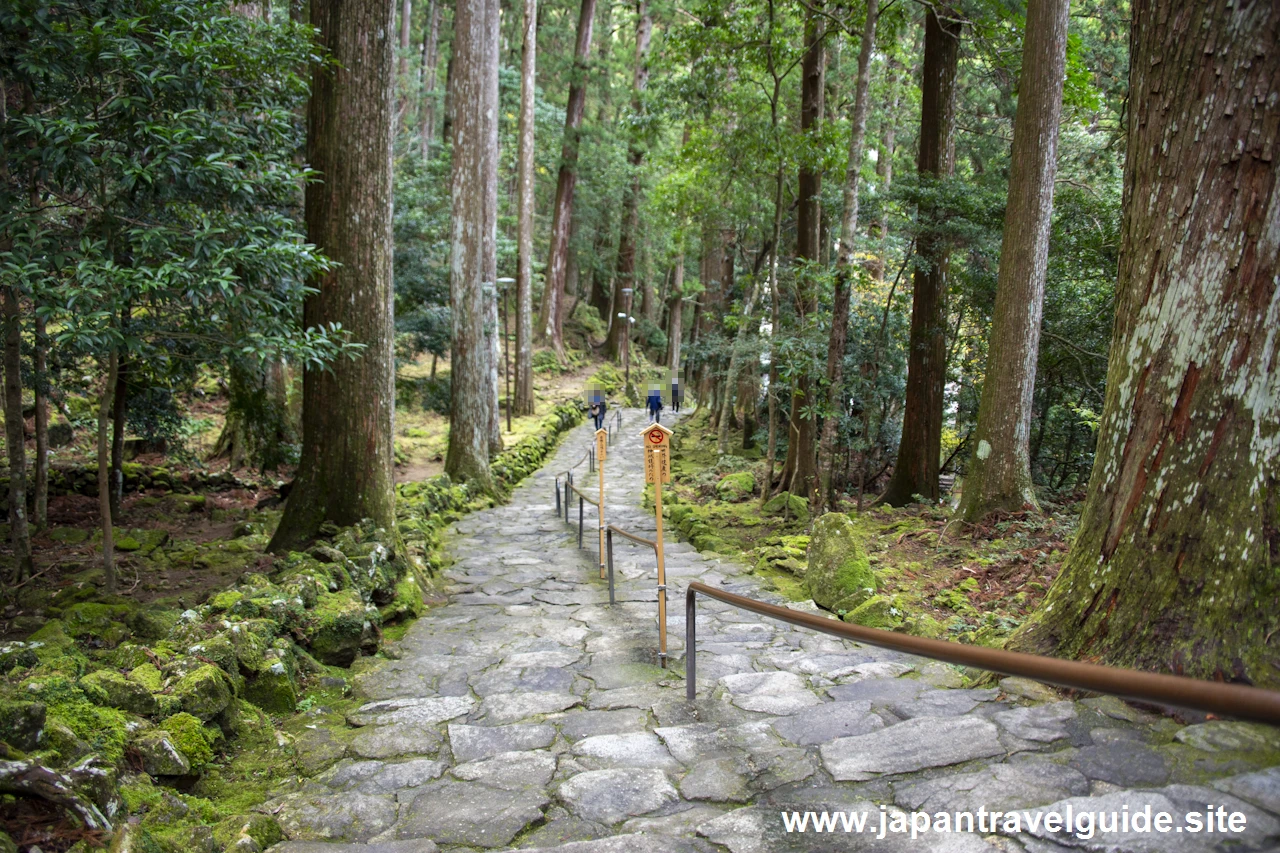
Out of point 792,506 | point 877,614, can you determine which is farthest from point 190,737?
point 792,506

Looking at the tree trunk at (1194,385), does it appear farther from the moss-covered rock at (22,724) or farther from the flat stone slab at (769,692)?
the moss-covered rock at (22,724)

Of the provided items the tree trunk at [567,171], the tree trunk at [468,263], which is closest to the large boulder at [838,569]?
the tree trunk at [468,263]

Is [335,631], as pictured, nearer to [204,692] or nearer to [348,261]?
[204,692]

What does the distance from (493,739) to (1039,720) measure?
2.35 m

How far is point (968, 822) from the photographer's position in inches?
86.5

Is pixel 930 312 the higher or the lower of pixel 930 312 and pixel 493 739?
the higher

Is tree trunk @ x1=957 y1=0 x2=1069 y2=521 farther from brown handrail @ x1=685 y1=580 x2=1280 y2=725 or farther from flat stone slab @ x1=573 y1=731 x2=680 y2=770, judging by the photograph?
brown handrail @ x1=685 y1=580 x2=1280 y2=725

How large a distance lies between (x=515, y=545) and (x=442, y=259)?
11.3m

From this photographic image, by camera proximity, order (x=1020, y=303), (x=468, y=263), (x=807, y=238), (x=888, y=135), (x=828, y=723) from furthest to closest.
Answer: (x=888, y=135) < (x=468, y=263) < (x=807, y=238) < (x=1020, y=303) < (x=828, y=723)

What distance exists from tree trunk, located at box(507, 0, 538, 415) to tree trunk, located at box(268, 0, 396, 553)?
12485 mm

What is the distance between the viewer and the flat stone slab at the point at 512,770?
3.21 metres

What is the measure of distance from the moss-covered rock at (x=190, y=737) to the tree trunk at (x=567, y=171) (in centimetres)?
2709

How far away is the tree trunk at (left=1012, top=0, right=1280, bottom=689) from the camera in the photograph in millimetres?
Answer: 2988

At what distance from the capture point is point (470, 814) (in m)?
2.96
